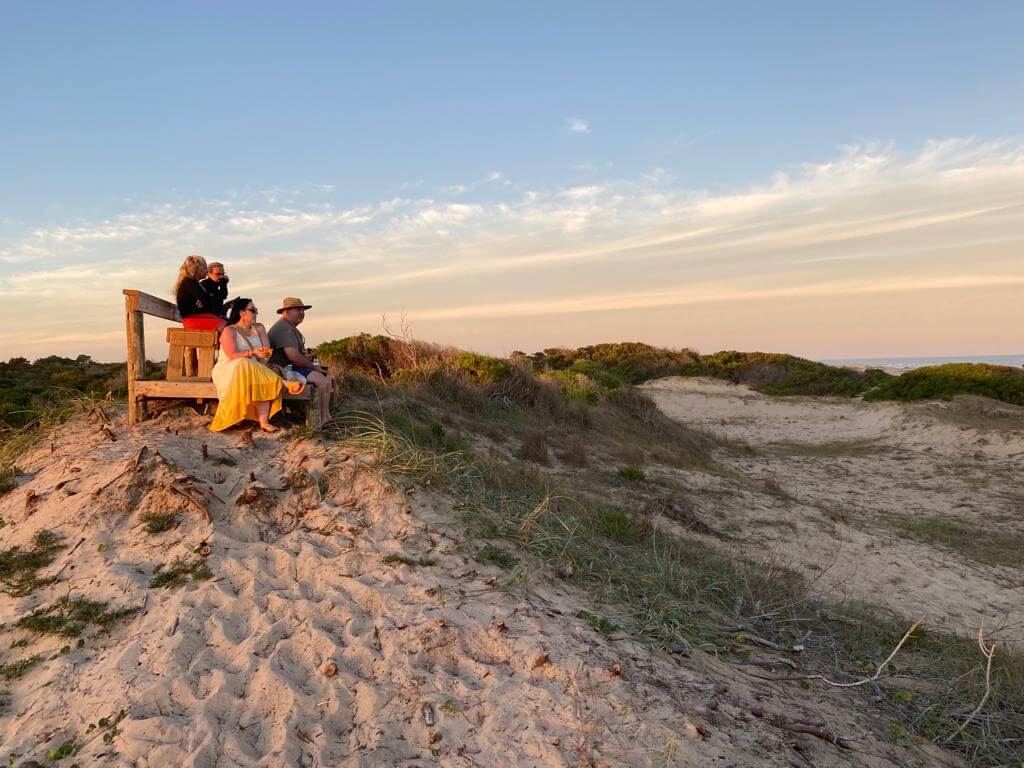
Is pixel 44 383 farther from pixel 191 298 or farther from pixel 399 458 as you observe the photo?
pixel 399 458

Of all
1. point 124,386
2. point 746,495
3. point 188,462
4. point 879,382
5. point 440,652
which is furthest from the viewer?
point 879,382

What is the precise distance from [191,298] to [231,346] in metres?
1.01

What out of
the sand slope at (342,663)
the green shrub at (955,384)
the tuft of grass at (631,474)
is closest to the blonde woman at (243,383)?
the sand slope at (342,663)

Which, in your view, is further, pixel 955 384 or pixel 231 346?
pixel 955 384

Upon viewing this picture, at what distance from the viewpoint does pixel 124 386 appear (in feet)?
26.2

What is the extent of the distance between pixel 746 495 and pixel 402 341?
20.5 feet

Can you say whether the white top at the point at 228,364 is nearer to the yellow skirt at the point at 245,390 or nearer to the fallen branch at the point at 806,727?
the yellow skirt at the point at 245,390

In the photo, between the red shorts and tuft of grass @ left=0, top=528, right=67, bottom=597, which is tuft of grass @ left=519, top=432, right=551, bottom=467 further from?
tuft of grass @ left=0, top=528, right=67, bottom=597

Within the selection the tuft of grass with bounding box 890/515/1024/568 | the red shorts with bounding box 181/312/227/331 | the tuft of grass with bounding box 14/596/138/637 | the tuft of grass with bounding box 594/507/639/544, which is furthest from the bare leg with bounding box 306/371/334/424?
the tuft of grass with bounding box 890/515/1024/568

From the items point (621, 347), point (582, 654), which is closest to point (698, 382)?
point (621, 347)

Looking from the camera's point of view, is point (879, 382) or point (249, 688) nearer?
point (249, 688)

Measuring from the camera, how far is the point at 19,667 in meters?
3.54

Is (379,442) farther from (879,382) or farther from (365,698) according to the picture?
(879,382)

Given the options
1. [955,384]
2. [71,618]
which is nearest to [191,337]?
[71,618]
